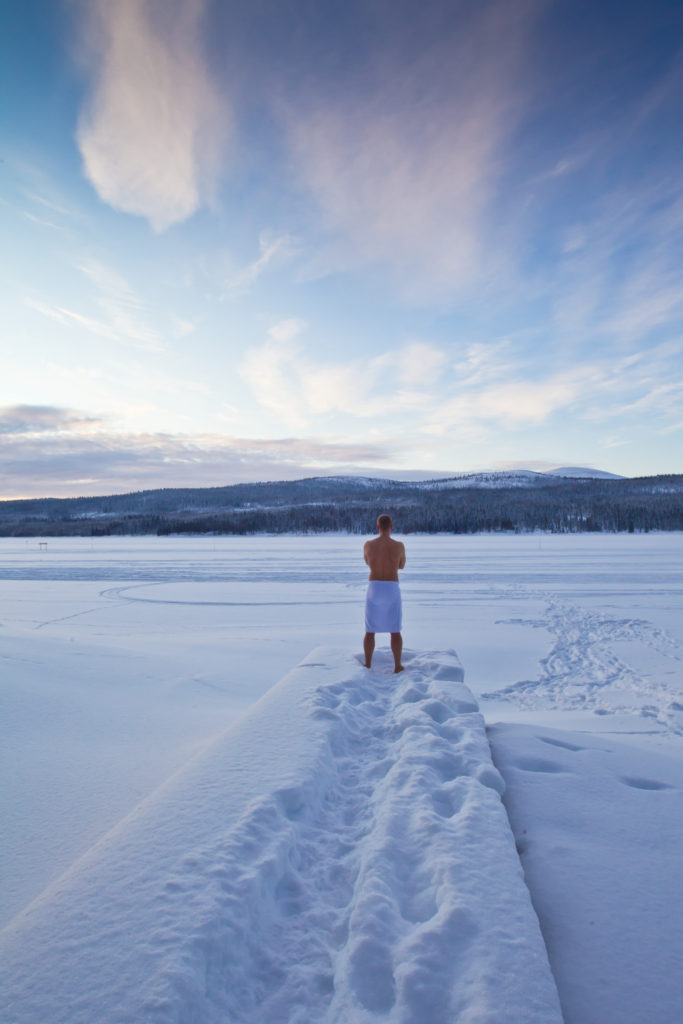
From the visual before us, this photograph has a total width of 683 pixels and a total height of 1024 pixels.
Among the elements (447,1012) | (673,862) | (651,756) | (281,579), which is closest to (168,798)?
(447,1012)

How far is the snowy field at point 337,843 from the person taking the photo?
196 cm

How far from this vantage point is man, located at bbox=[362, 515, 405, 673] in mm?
6097

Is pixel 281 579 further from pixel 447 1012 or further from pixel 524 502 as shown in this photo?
pixel 524 502

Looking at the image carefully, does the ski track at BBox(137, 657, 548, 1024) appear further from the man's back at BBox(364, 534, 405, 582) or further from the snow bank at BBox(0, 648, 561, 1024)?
the man's back at BBox(364, 534, 405, 582)

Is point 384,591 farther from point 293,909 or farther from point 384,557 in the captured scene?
point 293,909

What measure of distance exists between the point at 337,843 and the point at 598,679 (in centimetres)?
538

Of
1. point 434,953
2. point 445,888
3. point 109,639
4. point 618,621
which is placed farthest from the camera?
point 618,621

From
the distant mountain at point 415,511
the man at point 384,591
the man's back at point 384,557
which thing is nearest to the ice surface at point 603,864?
the man at point 384,591

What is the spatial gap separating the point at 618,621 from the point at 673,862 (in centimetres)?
906

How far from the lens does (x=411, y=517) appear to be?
9088 cm

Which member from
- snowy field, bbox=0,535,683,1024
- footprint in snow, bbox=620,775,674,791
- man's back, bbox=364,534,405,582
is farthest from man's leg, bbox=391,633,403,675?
footprint in snow, bbox=620,775,674,791

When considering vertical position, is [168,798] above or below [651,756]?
above

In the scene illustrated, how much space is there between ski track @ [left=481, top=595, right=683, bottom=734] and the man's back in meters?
2.01

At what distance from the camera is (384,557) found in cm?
610
